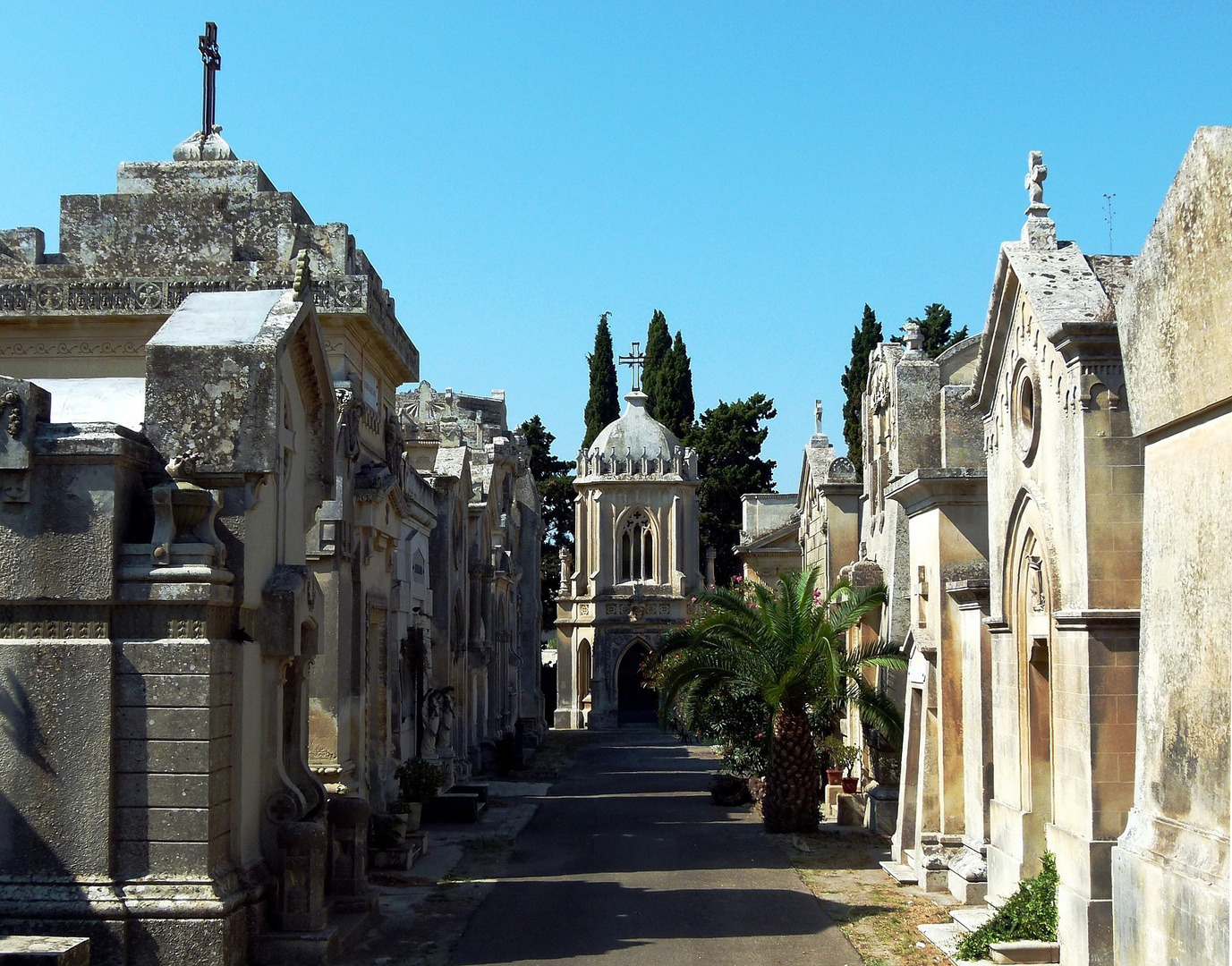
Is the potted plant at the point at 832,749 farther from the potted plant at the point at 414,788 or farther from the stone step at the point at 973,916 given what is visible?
the stone step at the point at 973,916

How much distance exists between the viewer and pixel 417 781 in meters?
17.6

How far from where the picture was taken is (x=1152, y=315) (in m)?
7.89

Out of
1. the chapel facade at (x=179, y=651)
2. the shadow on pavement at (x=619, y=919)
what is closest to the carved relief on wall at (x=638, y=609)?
the shadow on pavement at (x=619, y=919)

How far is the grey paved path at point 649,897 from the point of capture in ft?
37.5

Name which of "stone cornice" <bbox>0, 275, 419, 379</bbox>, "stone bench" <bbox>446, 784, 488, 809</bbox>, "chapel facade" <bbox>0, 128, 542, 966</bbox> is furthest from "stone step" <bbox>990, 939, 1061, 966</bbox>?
"stone bench" <bbox>446, 784, 488, 809</bbox>

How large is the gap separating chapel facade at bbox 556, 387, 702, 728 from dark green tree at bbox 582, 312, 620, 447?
1390 centimetres

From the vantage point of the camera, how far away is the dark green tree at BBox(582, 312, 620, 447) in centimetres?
6612

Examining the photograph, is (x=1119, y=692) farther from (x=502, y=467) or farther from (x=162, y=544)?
(x=502, y=467)

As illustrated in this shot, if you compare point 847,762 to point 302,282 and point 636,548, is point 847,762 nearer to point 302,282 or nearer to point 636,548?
point 302,282

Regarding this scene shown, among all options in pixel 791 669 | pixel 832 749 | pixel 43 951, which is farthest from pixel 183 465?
pixel 832 749

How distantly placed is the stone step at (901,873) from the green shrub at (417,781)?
588 centimetres

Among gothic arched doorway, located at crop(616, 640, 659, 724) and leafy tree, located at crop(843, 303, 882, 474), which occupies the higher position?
leafy tree, located at crop(843, 303, 882, 474)

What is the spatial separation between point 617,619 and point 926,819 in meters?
36.0

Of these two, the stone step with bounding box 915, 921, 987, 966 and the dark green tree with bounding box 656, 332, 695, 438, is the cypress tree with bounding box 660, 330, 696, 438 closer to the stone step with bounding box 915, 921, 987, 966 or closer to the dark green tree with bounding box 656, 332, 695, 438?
the dark green tree with bounding box 656, 332, 695, 438
